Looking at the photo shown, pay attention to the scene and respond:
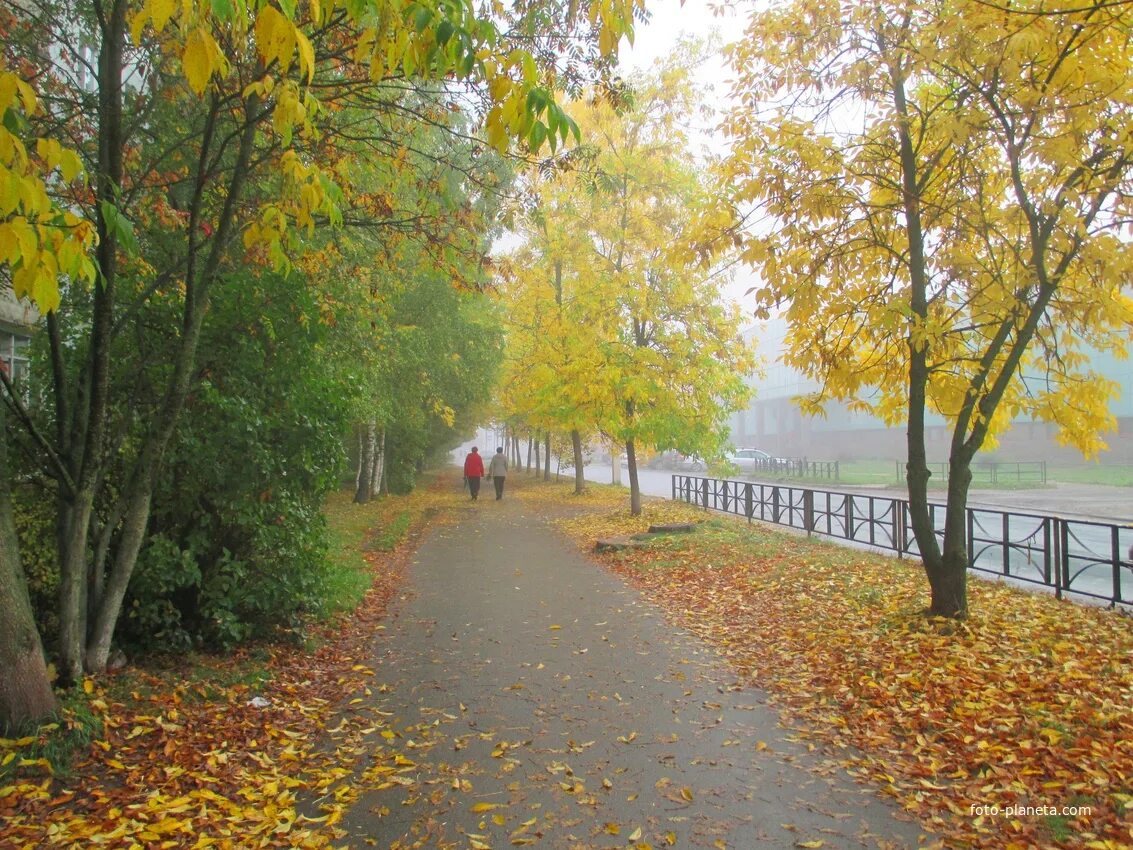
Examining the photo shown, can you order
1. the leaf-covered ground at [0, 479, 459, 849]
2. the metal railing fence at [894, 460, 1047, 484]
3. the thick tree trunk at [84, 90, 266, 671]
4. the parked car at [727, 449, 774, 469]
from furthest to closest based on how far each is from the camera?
the parked car at [727, 449, 774, 469], the metal railing fence at [894, 460, 1047, 484], the thick tree trunk at [84, 90, 266, 671], the leaf-covered ground at [0, 479, 459, 849]

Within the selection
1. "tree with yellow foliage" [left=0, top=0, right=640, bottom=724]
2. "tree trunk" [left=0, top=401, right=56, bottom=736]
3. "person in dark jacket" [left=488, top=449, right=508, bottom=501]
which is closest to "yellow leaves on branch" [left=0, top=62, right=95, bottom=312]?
"tree with yellow foliage" [left=0, top=0, right=640, bottom=724]

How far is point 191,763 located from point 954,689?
464 cm

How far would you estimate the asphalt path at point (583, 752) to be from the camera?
337 centimetres

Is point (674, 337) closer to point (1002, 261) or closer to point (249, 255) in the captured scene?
point (1002, 261)

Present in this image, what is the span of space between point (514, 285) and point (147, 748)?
17.4m

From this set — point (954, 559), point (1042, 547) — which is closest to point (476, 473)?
point (1042, 547)

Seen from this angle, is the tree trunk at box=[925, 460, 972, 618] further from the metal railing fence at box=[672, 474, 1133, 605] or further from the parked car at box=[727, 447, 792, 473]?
the parked car at box=[727, 447, 792, 473]

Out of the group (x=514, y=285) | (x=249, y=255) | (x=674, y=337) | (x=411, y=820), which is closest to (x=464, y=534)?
(x=674, y=337)

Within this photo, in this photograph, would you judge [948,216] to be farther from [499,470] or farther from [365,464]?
[499,470]

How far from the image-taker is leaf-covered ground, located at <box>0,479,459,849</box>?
3.29 metres

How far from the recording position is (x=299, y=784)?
152 inches

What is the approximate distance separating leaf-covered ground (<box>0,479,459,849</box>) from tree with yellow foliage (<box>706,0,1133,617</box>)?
16.8 feet

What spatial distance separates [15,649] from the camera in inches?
146

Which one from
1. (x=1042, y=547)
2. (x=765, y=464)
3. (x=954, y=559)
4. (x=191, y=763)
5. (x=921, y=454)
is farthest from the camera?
(x=765, y=464)
